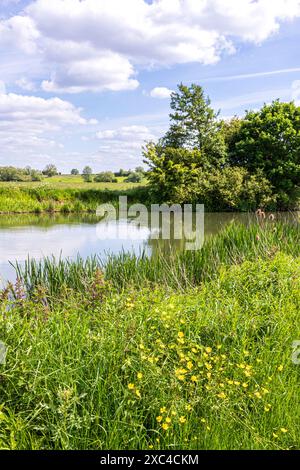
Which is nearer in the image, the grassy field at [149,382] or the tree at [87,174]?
the grassy field at [149,382]

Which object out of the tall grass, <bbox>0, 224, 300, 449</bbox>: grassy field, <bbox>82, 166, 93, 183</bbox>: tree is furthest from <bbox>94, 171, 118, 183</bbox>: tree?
<bbox>0, 224, 300, 449</bbox>: grassy field

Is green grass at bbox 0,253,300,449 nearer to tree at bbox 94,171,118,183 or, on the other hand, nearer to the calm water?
the calm water

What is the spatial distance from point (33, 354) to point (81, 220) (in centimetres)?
1979

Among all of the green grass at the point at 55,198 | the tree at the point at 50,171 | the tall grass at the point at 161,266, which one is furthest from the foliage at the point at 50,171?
the tall grass at the point at 161,266

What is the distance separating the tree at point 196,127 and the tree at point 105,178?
526 inches

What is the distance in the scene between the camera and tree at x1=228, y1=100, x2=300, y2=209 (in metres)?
24.6

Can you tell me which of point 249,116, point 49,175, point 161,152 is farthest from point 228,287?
point 49,175

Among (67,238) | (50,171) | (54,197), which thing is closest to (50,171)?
(50,171)

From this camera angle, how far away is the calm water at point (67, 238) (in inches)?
480

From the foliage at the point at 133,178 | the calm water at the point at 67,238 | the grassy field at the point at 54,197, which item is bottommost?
the calm water at the point at 67,238

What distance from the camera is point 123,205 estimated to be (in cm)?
2677

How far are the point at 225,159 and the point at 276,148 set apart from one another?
2763 mm

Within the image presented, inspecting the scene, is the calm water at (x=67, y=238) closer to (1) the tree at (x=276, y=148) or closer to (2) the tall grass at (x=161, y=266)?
(2) the tall grass at (x=161, y=266)

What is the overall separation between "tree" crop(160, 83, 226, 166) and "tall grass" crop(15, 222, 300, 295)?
17.2 meters
